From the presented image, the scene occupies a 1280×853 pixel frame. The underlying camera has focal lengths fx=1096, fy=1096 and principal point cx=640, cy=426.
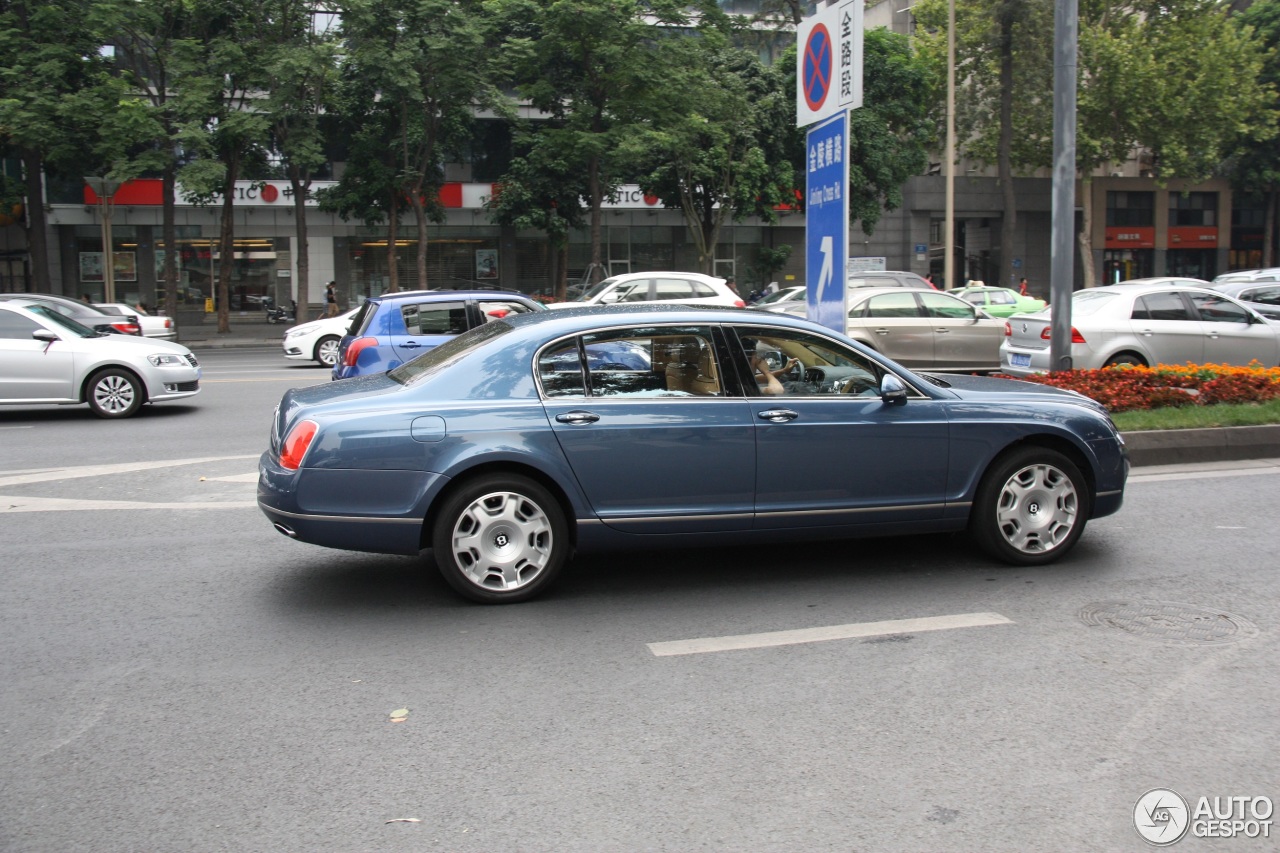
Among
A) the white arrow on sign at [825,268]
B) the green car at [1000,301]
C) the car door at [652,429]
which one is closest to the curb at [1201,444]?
the white arrow on sign at [825,268]

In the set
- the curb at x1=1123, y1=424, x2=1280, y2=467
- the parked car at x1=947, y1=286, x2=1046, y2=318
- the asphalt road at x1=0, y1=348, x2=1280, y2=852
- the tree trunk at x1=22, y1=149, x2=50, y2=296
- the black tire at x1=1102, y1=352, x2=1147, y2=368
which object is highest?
the tree trunk at x1=22, y1=149, x2=50, y2=296

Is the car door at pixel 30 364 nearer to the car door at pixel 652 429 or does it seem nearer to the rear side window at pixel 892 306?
the car door at pixel 652 429

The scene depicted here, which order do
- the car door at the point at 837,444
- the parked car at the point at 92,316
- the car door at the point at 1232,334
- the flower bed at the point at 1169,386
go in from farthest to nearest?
the parked car at the point at 92,316
the car door at the point at 1232,334
the flower bed at the point at 1169,386
the car door at the point at 837,444

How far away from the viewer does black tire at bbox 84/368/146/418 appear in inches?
537

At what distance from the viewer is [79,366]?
13.5m

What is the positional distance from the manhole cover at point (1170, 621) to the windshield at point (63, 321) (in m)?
12.6

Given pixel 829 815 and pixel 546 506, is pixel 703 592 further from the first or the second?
pixel 829 815

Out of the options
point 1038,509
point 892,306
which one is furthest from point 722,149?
point 1038,509

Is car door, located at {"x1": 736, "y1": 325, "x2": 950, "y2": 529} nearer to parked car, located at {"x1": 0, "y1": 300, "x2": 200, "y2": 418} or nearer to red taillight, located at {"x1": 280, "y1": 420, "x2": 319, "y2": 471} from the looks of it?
red taillight, located at {"x1": 280, "y1": 420, "x2": 319, "y2": 471}

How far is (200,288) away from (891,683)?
41899mm

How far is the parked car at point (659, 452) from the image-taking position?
5.61m

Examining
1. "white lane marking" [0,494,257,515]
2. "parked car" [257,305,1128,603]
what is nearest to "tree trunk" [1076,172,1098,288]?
"parked car" [257,305,1128,603]

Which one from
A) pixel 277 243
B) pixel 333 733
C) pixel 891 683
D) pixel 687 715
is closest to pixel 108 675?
pixel 333 733

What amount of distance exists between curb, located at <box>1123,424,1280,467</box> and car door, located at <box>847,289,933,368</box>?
6.95m
